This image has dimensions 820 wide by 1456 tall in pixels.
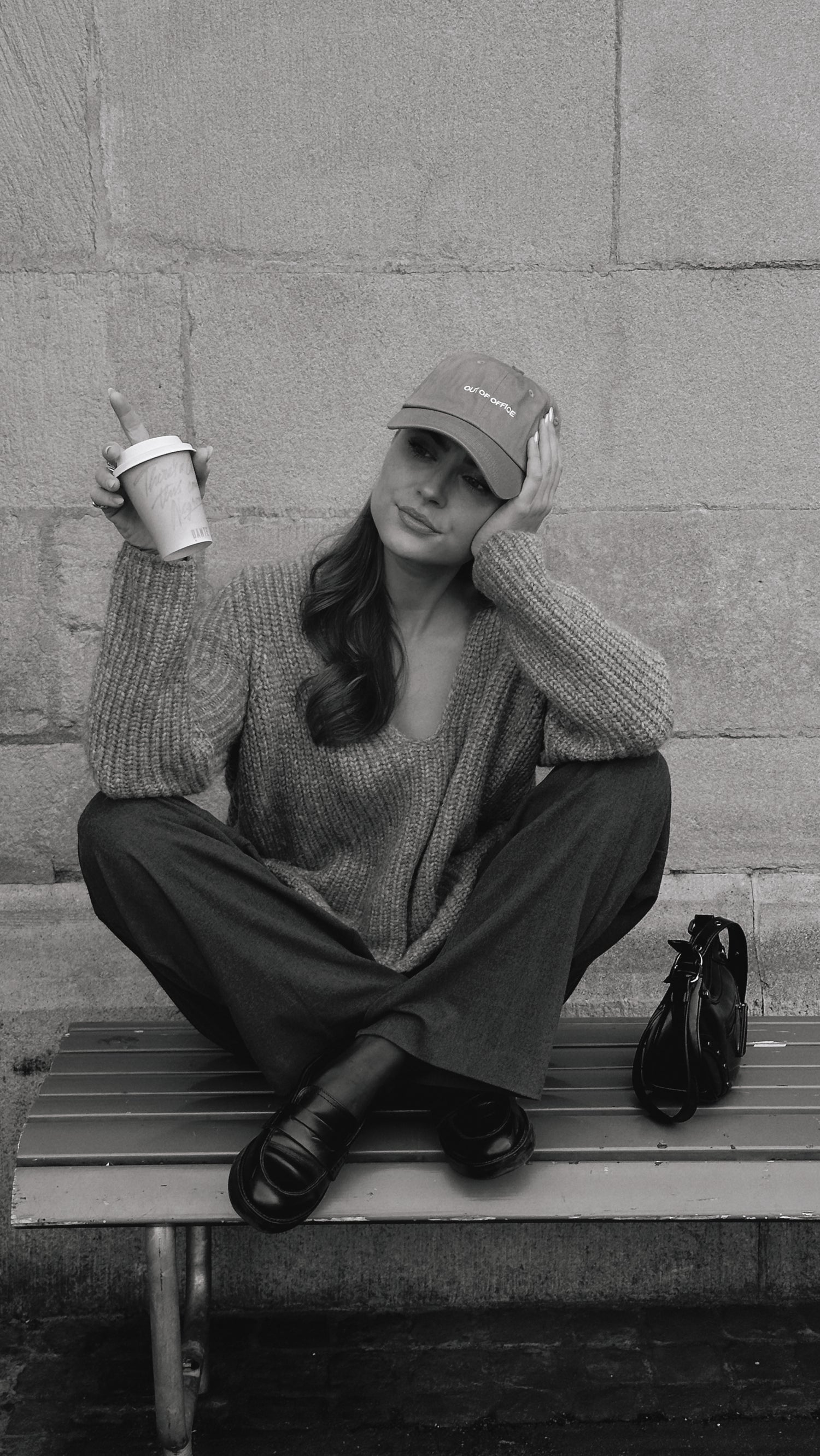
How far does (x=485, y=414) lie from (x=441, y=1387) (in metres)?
1.68

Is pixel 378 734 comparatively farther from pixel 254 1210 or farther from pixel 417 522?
pixel 254 1210

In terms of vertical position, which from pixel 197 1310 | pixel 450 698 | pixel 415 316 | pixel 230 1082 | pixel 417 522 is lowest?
pixel 197 1310

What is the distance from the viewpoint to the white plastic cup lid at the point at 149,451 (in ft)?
6.32

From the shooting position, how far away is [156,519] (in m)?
1.96

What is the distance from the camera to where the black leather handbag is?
2.16m

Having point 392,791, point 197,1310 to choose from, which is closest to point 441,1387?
point 197,1310

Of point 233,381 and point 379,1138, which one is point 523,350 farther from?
point 379,1138

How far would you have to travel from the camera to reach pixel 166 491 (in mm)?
1941

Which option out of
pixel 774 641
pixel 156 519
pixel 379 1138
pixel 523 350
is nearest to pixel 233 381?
pixel 523 350

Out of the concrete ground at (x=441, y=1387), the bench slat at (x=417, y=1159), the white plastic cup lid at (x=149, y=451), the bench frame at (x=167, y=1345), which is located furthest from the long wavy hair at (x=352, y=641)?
the concrete ground at (x=441, y=1387)

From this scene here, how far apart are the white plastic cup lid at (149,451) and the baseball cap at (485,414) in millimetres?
429

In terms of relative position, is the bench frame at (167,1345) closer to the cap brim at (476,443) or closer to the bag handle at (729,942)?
the bag handle at (729,942)

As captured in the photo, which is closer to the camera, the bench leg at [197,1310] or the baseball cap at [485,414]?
the baseball cap at [485,414]

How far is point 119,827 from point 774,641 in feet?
5.27
